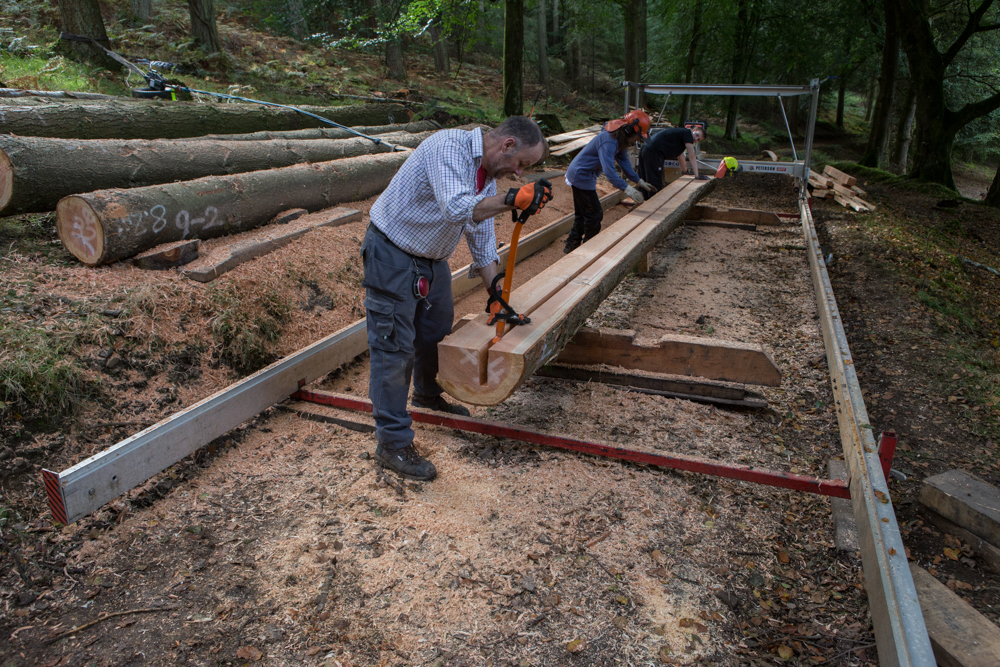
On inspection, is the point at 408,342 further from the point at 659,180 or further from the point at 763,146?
the point at 763,146

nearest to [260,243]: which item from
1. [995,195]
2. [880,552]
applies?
[880,552]

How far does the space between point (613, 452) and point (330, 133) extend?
6987 mm

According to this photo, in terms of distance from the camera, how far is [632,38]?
18969mm

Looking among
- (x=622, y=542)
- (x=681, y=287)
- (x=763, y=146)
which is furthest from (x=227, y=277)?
(x=763, y=146)

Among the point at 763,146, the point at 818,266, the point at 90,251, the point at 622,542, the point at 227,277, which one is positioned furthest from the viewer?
the point at 763,146

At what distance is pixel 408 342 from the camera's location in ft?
10.1

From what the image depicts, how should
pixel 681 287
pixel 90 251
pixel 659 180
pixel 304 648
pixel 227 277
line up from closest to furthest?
pixel 304 648 < pixel 90 251 < pixel 227 277 < pixel 681 287 < pixel 659 180

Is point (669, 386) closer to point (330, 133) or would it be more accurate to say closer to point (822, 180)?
point (330, 133)

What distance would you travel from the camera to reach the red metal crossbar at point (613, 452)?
2.75 meters

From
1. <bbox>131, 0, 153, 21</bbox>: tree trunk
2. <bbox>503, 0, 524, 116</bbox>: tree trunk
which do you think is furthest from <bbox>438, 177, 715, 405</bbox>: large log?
<bbox>131, 0, 153, 21</bbox>: tree trunk

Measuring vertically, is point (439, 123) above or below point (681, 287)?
above

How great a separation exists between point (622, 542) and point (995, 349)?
446cm

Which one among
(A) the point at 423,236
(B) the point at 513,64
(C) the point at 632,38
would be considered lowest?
(A) the point at 423,236

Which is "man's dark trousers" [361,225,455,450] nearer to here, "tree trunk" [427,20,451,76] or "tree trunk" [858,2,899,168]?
"tree trunk" [858,2,899,168]
